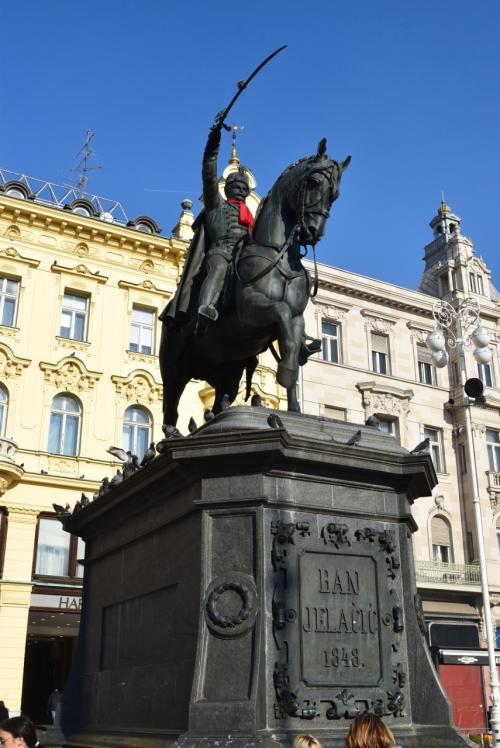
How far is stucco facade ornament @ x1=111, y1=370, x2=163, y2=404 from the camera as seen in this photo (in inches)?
1144

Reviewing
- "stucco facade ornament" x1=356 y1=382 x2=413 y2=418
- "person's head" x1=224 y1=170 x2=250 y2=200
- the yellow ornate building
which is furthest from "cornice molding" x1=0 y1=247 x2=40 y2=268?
"person's head" x1=224 y1=170 x2=250 y2=200

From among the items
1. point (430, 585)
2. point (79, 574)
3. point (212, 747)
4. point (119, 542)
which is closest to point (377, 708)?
point (212, 747)

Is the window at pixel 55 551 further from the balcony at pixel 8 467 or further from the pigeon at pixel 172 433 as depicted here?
the pigeon at pixel 172 433

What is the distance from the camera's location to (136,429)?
1144 inches

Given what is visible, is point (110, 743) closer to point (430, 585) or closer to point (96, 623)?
point (96, 623)

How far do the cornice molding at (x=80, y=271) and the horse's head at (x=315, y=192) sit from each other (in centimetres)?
2280

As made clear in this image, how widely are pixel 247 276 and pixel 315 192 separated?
0.97 meters

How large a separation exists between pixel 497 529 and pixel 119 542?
2982 centimetres

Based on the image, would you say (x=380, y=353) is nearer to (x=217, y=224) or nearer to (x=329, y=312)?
(x=329, y=312)

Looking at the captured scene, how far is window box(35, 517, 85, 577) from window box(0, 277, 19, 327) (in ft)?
22.3

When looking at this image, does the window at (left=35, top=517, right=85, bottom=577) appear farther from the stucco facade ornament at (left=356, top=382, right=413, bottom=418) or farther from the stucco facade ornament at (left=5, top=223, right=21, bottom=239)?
the stucco facade ornament at (left=356, top=382, right=413, bottom=418)

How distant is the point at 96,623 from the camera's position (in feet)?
27.1

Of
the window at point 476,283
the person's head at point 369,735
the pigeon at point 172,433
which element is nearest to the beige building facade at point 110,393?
the window at point 476,283

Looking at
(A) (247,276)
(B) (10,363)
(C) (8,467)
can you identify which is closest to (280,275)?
(A) (247,276)
